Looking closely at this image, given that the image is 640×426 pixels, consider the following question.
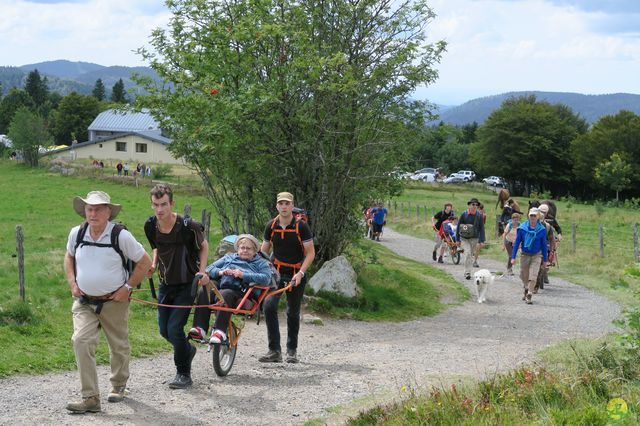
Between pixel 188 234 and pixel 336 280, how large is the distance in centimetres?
709

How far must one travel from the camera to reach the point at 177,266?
326 inches

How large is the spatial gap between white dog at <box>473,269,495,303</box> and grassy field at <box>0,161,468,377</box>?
1.65ft

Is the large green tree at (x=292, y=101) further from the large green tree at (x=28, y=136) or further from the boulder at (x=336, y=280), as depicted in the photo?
the large green tree at (x=28, y=136)

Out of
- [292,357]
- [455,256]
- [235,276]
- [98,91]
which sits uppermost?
[98,91]

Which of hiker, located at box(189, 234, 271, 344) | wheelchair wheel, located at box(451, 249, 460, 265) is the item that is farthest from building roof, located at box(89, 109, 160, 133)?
hiker, located at box(189, 234, 271, 344)

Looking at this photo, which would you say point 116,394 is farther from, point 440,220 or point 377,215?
point 377,215

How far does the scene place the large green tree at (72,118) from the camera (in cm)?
12754

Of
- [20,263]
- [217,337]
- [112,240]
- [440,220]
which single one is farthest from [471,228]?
[112,240]

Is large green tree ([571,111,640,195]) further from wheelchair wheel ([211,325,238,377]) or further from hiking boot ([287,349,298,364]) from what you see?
wheelchair wheel ([211,325,238,377])

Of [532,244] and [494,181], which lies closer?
[532,244]

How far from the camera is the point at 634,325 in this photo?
26.0 feet

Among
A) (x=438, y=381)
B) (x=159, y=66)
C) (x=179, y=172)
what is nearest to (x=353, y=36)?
(x=159, y=66)

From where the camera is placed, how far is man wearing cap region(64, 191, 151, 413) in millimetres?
7312

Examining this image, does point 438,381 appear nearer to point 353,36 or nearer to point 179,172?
point 353,36
